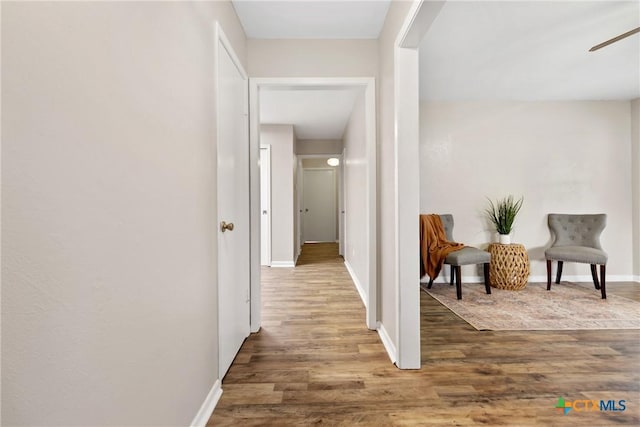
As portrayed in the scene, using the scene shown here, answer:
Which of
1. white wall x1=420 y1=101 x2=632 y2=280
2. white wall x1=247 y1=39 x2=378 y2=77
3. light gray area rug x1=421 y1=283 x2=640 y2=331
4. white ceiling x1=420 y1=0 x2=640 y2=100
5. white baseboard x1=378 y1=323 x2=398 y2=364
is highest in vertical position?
white ceiling x1=420 y1=0 x2=640 y2=100

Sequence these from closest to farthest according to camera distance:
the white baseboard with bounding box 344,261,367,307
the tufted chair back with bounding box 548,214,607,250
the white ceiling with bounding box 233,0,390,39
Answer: the white ceiling with bounding box 233,0,390,39
the white baseboard with bounding box 344,261,367,307
the tufted chair back with bounding box 548,214,607,250

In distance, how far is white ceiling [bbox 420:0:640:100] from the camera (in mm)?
2279

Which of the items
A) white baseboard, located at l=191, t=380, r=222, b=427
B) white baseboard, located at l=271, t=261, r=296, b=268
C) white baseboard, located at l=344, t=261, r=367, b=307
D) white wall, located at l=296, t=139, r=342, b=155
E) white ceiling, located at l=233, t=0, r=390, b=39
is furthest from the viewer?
white wall, located at l=296, t=139, r=342, b=155

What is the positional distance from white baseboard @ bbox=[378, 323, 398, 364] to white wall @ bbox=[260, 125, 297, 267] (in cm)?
303

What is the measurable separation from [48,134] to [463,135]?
14.3ft

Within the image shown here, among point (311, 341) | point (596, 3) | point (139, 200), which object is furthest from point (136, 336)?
point (596, 3)

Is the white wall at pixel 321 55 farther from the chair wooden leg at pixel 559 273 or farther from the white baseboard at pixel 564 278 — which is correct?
the chair wooden leg at pixel 559 273

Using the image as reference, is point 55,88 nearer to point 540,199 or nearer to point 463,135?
point 463,135

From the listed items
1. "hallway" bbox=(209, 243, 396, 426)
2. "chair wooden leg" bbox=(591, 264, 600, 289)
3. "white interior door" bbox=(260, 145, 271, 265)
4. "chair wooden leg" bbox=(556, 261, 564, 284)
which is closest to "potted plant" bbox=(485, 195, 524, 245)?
"chair wooden leg" bbox=(556, 261, 564, 284)

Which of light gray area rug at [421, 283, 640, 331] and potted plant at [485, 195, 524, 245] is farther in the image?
potted plant at [485, 195, 524, 245]

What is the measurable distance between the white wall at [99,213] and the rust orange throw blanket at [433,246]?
2.94 meters

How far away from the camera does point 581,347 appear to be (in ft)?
7.25

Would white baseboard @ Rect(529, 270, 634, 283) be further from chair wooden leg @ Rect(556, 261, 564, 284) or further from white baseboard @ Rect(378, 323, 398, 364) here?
white baseboard @ Rect(378, 323, 398, 364)

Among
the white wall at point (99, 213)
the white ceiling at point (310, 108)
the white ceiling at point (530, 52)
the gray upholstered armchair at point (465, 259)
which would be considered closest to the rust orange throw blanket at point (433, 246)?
the gray upholstered armchair at point (465, 259)
